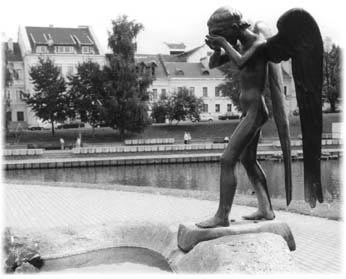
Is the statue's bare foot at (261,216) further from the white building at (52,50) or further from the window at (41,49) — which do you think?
the window at (41,49)

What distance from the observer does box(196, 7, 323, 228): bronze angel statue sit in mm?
6055

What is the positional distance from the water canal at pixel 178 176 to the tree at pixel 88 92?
56.9 feet

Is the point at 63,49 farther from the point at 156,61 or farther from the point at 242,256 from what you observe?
the point at 242,256

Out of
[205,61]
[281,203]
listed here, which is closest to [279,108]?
[281,203]

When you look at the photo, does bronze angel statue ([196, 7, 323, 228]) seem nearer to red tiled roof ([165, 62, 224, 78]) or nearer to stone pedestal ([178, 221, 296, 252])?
stone pedestal ([178, 221, 296, 252])

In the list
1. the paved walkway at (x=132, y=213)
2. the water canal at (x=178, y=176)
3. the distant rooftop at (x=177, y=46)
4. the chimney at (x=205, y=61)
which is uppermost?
the distant rooftop at (x=177, y=46)

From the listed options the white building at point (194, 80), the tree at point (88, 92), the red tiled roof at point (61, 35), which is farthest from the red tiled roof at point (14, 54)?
the white building at point (194, 80)

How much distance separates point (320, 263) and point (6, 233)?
14.4ft

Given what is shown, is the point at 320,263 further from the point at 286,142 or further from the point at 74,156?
the point at 74,156

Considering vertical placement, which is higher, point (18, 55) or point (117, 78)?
point (18, 55)

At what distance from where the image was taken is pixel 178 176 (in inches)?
963

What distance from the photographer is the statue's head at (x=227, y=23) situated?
6582 mm

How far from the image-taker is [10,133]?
4634cm

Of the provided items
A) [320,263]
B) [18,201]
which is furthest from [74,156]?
[320,263]
